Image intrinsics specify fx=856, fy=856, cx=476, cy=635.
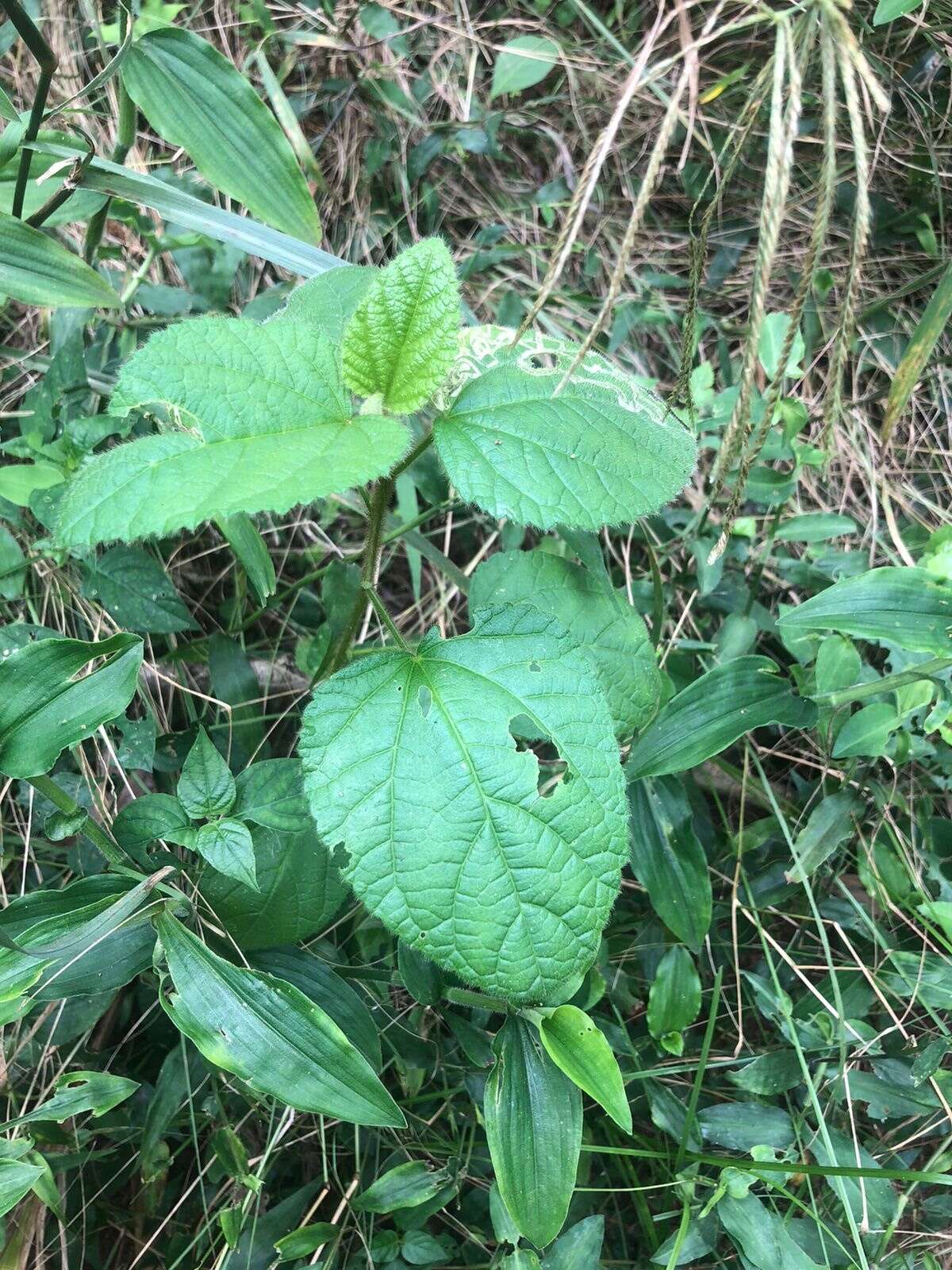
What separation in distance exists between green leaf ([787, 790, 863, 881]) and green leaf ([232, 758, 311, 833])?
69 cm

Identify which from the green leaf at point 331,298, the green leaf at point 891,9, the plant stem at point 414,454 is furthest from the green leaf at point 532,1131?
the green leaf at point 891,9

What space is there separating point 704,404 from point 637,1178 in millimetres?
1130

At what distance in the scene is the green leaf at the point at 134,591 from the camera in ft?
3.67

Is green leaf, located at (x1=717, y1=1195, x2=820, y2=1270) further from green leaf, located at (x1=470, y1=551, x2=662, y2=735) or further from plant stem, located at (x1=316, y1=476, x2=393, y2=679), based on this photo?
plant stem, located at (x1=316, y1=476, x2=393, y2=679)

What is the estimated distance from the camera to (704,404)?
1383mm

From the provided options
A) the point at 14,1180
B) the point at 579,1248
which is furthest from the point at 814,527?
the point at 14,1180

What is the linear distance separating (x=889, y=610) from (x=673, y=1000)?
575mm

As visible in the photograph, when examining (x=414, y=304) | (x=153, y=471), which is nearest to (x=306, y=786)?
(x=153, y=471)

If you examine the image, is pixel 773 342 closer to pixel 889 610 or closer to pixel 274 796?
pixel 889 610

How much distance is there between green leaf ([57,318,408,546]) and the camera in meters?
0.67

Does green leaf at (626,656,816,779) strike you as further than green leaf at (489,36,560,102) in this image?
No

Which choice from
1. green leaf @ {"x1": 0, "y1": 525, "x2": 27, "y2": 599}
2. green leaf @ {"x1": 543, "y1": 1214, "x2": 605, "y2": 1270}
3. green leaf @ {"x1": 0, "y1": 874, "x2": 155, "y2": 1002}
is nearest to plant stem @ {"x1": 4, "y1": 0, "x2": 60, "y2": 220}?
green leaf @ {"x1": 0, "y1": 525, "x2": 27, "y2": 599}

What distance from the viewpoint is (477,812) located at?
77 cm

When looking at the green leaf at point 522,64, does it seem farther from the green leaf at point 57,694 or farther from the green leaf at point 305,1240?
the green leaf at point 305,1240
